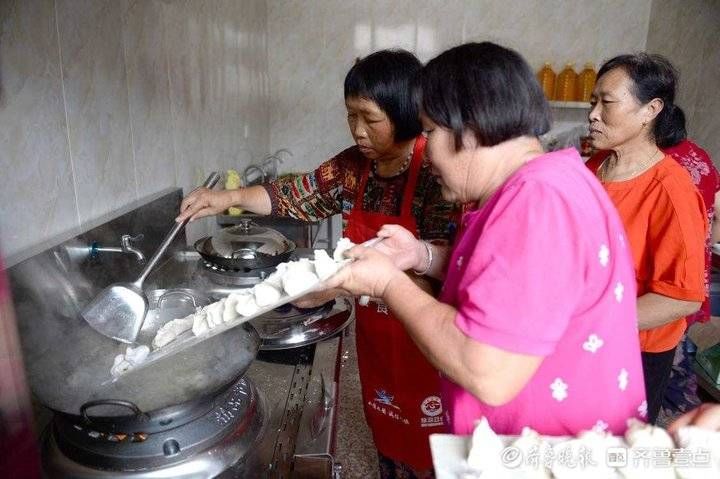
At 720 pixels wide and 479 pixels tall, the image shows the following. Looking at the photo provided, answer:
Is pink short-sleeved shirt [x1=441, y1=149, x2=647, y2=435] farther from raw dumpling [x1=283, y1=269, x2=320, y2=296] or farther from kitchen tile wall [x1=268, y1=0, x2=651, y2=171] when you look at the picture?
kitchen tile wall [x1=268, y1=0, x2=651, y2=171]

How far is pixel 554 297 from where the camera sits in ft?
2.11

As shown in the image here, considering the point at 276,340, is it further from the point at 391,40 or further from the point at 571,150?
the point at 391,40

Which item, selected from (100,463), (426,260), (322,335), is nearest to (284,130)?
(322,335)

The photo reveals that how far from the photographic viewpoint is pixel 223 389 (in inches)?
34.8

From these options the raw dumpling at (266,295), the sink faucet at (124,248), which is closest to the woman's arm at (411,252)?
the raw dumpling at (266,295)

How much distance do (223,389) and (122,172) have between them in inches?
34.8

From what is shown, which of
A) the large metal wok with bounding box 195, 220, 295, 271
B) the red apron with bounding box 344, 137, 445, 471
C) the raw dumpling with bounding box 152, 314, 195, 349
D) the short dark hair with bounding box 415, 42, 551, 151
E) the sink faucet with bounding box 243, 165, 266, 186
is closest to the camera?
the short dark hair with bounding box 415, 42, 551, 151

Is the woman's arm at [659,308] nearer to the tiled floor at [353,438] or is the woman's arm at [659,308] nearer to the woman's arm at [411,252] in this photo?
the woman's arm at [411,252]

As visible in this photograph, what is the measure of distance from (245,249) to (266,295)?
2.53ft

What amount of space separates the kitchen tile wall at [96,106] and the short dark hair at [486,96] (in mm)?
853

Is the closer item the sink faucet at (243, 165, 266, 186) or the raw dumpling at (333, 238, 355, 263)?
the raw dumpling at (333, 238, 355, 263)

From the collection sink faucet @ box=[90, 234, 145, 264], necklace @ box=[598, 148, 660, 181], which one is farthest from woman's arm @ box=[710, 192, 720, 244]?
sink faucet @ box=[90, 234, 145, 264]

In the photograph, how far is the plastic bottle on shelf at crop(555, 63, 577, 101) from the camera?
381 centimetres

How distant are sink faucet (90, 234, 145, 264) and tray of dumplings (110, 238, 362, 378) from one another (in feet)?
1.35
